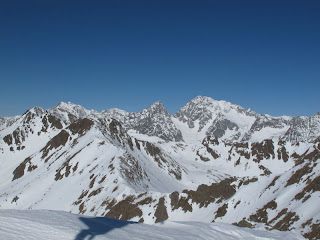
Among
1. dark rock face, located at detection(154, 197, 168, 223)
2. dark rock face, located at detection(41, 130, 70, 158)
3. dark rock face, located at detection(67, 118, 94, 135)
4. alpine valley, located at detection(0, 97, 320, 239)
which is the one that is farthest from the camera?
dark rock face, located at detection(41, 130, 70, 158)

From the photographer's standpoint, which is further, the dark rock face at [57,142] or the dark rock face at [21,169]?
the dark rock face at [57,142]

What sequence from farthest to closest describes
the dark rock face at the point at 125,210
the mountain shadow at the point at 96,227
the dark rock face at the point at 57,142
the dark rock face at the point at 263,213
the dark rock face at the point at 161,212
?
1. the dark rock face at the point at 57,142
2. the dark rock face at the point at 125,210
3. the dark rock face at the point at 161,212
4. the dark rock face at the point at 263,213
5. the mountain shadow at the point at 96,227

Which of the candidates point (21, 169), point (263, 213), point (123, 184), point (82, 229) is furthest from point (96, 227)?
point (21, 169)

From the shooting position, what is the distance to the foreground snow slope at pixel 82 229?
407 inches

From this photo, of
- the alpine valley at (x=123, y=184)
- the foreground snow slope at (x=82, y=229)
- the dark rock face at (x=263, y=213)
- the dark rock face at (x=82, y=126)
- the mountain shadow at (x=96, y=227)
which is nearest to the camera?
the foreground snow slope at (x=82, y=229)

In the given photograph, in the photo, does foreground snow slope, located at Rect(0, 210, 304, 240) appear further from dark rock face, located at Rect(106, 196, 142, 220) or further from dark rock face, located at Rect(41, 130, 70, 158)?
dark rock face, located at Rect(41, 130, 70, 158)

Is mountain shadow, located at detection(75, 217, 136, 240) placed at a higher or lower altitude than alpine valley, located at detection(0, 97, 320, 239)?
lower

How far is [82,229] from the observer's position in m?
11.5

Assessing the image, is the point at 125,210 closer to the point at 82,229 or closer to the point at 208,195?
the point at 208,195

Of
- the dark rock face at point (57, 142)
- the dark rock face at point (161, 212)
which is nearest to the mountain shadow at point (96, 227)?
the dark rock face at point (161, 212)

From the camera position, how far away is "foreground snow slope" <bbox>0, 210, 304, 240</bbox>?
10336 millimetres

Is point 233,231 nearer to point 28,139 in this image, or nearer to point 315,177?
point 315,177

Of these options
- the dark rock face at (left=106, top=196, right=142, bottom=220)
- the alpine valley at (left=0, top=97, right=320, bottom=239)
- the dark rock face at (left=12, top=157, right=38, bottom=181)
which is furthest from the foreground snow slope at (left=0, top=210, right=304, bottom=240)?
the dark rock face at (left=12, top=157, right=38, bottom=181)

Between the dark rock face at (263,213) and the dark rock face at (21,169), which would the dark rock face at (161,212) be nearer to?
the dark rock face at (263,213)
